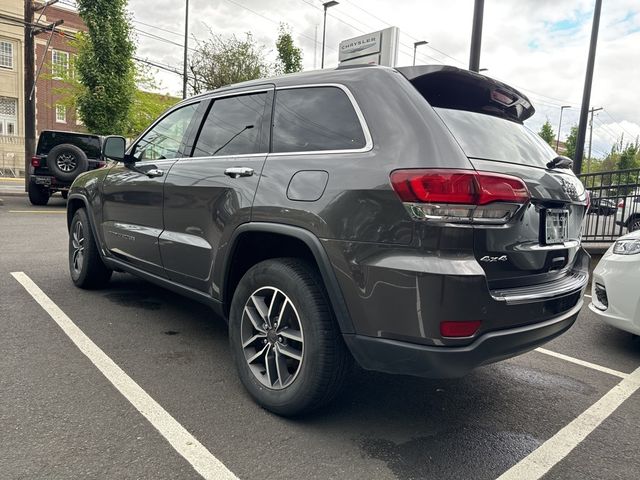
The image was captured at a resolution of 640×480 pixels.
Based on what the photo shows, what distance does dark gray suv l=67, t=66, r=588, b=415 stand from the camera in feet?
6.88

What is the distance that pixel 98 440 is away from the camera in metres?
2.33

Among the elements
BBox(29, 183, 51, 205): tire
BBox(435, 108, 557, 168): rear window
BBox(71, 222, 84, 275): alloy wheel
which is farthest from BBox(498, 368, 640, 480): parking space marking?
BBox(29, 183, 51, 205): tire

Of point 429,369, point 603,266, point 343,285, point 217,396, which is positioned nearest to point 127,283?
point 217,396

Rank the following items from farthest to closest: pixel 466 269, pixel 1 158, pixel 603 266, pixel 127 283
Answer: pixel 1 158 < pixel 127 283 < pixel 603 266 < pixel 466 269

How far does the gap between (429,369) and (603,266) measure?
9.52 feet

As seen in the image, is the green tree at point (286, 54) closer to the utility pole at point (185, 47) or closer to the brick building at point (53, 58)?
the utility pole at point (185, 47)

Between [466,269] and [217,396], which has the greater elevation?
[466,269]

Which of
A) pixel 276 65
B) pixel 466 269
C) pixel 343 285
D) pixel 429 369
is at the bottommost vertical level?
pixel 429 369

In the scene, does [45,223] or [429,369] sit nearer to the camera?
[429,369]

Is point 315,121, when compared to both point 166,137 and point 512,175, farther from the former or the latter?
point 166,137

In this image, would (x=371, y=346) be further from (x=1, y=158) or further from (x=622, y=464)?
(x=1, y=158)

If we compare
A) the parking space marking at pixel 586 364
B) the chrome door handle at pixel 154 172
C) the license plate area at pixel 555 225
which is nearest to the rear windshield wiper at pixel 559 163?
the license plate area at pixel 555 225

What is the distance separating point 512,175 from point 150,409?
2.19 m

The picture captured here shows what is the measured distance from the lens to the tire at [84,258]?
188 inches
